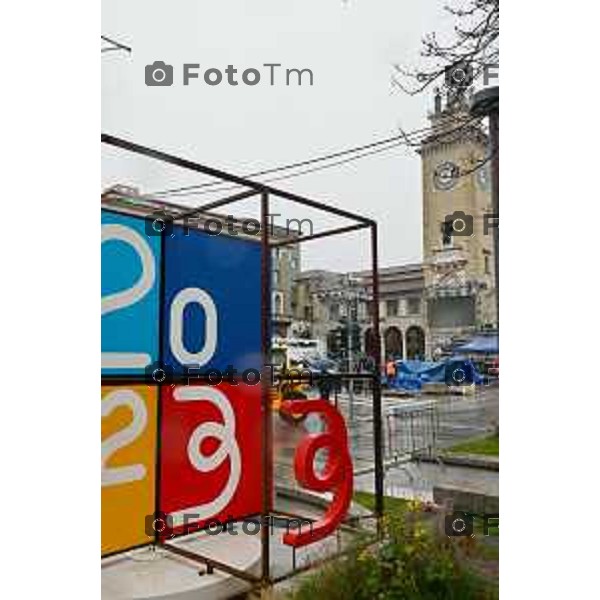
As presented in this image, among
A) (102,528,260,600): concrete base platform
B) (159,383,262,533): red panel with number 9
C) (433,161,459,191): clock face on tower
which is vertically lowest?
(102,528,260,600): concrete base platform

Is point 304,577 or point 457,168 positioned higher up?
point 457,168

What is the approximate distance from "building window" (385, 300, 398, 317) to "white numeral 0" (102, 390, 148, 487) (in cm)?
112

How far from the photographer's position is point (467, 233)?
7.23 feet

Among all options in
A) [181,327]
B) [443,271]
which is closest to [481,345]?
[443,271]

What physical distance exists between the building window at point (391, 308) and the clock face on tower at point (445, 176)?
56 centimetres

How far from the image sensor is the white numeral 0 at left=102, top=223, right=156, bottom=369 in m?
2.17

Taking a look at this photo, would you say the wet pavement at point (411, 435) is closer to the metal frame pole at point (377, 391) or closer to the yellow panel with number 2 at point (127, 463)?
the metal frame pole at point (377, 391)

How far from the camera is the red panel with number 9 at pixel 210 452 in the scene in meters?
2.32

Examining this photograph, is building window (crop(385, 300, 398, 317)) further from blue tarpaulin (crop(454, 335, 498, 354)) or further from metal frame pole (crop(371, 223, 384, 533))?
blue tarpaulin (crop(454, 335, 498, 354))

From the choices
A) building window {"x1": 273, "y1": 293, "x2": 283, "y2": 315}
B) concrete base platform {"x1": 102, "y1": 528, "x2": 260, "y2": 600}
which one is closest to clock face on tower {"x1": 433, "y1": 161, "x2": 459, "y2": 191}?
building window {"x1": 273, "y1": 293, "x2": 283, "y2": 315}

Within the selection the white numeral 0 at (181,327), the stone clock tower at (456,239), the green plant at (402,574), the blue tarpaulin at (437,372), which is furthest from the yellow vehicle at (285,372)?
the green plant at (402,574)
